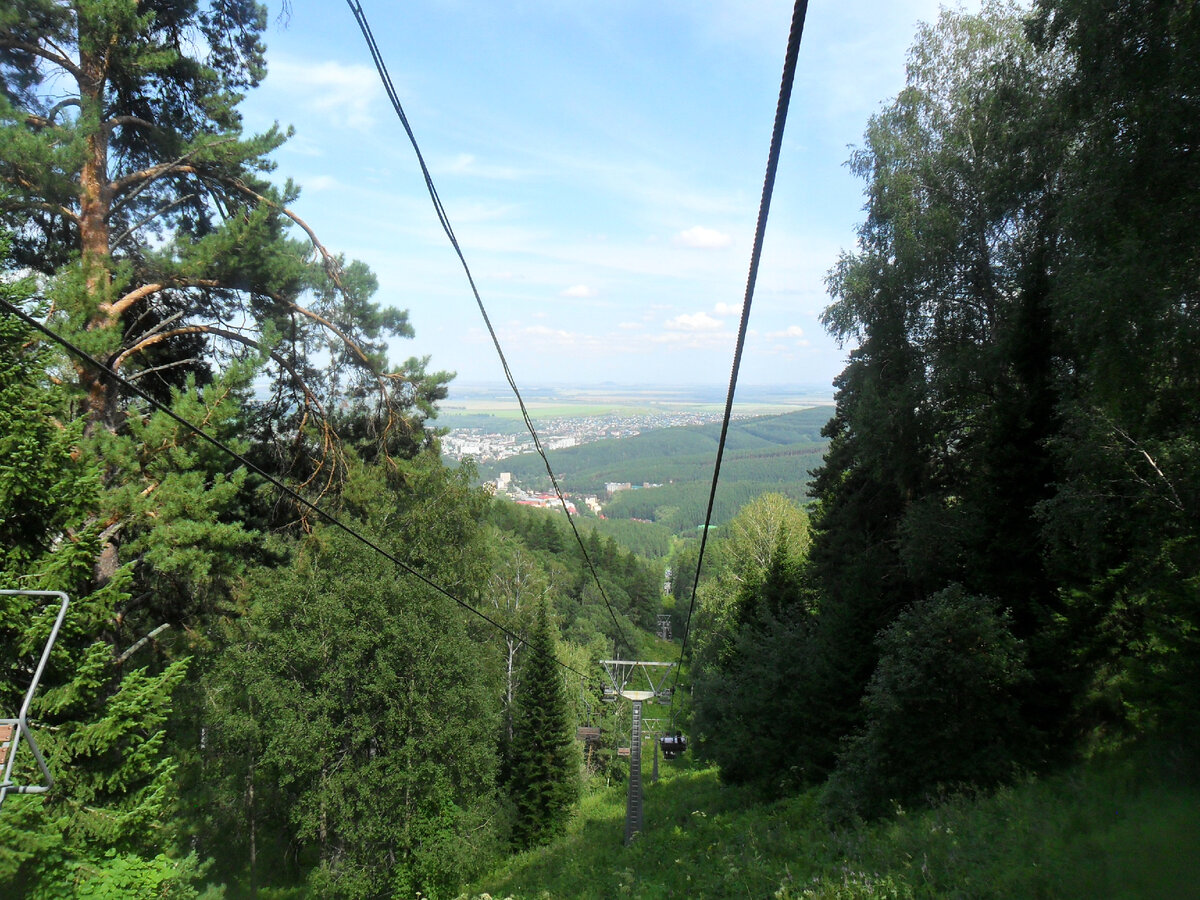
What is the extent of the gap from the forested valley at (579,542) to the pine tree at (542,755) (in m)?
0.83

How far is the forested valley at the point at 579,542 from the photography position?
7477 millimetres

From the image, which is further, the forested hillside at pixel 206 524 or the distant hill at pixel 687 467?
the distant hill at pixel 687 467

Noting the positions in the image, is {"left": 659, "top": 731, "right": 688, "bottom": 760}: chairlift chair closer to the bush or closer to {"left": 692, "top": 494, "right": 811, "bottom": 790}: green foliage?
{"left": 692, "top": 494, "right": 811, "bottom": 790}: green foliage

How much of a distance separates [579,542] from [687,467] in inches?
6933

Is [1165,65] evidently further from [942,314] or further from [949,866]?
[949,866]

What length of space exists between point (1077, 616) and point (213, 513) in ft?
42.8

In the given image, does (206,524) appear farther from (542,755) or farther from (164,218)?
(542,755)

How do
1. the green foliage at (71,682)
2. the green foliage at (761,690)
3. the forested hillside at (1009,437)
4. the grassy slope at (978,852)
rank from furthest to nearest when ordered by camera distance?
the green foliage at (761,690), the forested hillside at (1009,437), the green foliage at (71,682), the grassy slope at (978,852)

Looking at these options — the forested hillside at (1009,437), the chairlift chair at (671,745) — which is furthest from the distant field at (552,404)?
the chairlift chair at (671,745)

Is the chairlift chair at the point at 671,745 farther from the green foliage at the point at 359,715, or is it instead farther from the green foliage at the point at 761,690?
the green foliage at the point at 359,715

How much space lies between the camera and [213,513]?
32.1 feet

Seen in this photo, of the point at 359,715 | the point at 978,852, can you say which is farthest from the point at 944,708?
the point at 359,715

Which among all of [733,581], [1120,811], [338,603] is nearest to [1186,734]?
[1120,811]

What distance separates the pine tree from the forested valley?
2.73ft
